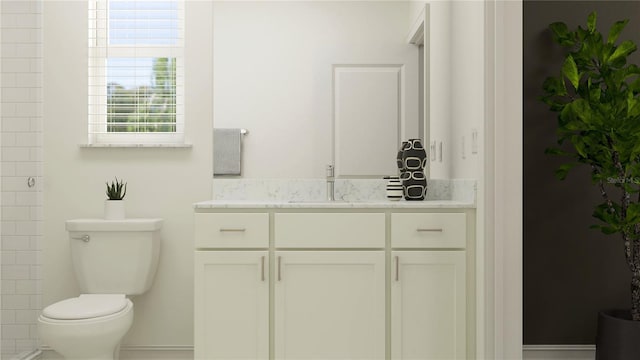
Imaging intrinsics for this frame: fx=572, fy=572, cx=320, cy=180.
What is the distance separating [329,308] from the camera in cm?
246

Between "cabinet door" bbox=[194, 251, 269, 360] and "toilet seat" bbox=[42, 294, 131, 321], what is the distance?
1.46 feet

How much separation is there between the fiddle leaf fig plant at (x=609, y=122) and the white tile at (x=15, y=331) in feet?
9.32

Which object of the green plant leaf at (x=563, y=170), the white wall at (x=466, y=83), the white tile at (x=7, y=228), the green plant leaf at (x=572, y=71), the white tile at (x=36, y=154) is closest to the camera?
the white wall at (x=466, y=83)

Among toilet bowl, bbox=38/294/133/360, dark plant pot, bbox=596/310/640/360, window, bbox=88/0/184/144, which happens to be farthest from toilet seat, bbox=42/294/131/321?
dark plant pot, bbox=596/310/640/360

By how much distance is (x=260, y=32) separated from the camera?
3021 millimetres

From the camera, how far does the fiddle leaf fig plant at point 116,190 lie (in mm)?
3016

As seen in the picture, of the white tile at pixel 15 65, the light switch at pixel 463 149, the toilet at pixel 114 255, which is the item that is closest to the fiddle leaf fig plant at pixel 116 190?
the toilet at pixel 114 255

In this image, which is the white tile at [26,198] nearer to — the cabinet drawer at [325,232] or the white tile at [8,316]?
the white tile at [8,316]

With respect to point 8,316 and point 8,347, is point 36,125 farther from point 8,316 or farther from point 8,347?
point 8,347

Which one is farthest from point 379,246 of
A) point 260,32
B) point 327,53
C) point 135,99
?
point 135,99

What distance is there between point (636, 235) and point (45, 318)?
2.65 m

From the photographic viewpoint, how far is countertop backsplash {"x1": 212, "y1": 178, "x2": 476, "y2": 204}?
3018 mm

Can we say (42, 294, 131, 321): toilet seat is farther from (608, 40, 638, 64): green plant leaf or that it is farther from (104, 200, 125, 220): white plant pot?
(608, 40, 638, 64): green plant leaf

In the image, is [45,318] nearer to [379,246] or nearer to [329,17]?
[379,246]
